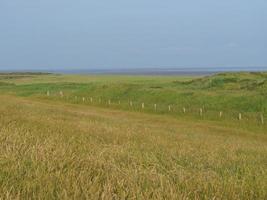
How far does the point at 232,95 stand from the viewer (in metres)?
48.5

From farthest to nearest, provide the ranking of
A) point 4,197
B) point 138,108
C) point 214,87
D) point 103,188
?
point 214,87, point 138,108, point 103,188, point 4,197

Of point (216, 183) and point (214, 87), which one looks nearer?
point (216, 183)

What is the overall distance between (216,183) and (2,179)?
239 centimetres

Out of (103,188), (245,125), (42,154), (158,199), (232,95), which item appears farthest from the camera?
(232,95)

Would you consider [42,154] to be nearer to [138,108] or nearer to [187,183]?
[187,183]

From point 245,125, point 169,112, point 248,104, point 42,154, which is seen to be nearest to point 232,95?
point 248,104

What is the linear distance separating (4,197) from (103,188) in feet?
3.46

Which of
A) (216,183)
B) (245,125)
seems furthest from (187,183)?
(245,125)

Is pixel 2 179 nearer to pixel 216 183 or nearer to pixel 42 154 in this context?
pixel 42 154

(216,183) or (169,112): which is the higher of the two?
(216,183)

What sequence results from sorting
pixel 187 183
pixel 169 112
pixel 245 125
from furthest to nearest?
pixel 169 112 < pixel 245 125 < pixel 187 183

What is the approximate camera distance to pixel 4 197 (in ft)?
12.7

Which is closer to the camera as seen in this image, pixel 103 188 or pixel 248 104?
pixel 103 188

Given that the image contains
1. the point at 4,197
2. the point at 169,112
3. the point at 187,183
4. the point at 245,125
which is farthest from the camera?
the point at 169,112
